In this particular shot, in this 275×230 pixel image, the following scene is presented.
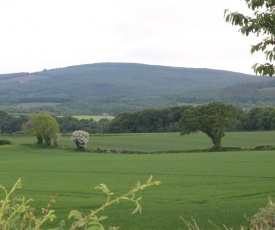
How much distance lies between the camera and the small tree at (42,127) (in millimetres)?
79750

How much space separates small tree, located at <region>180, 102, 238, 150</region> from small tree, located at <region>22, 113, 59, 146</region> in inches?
888

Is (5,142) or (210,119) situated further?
(5,142)

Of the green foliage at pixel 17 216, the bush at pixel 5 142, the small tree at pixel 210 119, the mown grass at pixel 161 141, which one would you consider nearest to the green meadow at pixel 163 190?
the green foliage at pixel 17 216

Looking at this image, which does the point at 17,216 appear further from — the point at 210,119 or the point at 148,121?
the point at 148,121

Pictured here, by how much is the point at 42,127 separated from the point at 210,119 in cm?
2785

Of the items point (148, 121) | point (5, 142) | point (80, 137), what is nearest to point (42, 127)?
point (80, 137)

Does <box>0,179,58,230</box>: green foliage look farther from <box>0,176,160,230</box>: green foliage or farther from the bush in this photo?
the bush

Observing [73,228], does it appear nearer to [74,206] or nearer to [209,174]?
[74,206]

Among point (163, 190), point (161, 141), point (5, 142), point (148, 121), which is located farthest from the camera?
point (148, 121)

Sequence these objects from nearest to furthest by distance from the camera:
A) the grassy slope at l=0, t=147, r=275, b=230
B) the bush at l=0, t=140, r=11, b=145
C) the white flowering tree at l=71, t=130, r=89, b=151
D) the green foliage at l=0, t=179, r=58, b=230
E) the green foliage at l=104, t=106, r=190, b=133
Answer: the green foliage at l=0, t=179, r=58, b=230
the grassy slope at l=0, t=147, r=275, b=230
the white flowering tree at l=71, t=130, r=89, b=151
the bush at l=0, t=140, r=11, b=145
the green foliage at l=104, t=106, r=190, b=133

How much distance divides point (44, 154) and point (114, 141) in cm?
2037

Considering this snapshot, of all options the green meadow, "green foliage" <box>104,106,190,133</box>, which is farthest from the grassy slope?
"green foliage" <box>104,106,190,133</box>

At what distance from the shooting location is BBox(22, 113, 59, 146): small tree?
79750 mm

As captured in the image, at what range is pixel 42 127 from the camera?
79938mm
